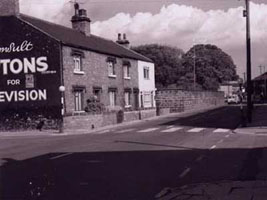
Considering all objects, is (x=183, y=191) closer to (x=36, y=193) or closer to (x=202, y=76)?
(x=36, y=193)

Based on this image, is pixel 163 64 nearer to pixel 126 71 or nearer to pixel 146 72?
pixel 146 72

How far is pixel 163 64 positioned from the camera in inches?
4163

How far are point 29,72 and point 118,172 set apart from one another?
2517cm

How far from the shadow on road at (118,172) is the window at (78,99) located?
2074cm

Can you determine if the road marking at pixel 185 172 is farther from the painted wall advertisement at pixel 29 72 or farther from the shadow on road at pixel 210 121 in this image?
the painted wall advertisement at pixel 29 72

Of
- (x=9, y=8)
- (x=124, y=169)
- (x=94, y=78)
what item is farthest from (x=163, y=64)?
(x=124, y=169)

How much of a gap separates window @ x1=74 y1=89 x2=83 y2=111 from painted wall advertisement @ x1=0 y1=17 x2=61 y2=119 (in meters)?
2.46

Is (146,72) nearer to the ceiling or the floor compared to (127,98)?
nearer to the ceiling

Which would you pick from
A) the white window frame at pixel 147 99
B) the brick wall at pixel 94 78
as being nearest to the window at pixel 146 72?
the white window frame at pixel 147 99

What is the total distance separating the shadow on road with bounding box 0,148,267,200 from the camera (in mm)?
10008

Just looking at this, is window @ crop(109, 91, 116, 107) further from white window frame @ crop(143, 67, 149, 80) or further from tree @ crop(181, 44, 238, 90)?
tree @ crop(181, 44, 238, 90)

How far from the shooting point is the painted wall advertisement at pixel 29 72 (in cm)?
3588

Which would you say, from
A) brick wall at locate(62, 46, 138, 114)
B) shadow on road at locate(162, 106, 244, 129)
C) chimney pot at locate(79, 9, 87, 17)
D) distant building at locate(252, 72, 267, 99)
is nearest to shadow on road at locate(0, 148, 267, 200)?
shadow on road at locate(162, 106, 244, 129)

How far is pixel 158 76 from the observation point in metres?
105
